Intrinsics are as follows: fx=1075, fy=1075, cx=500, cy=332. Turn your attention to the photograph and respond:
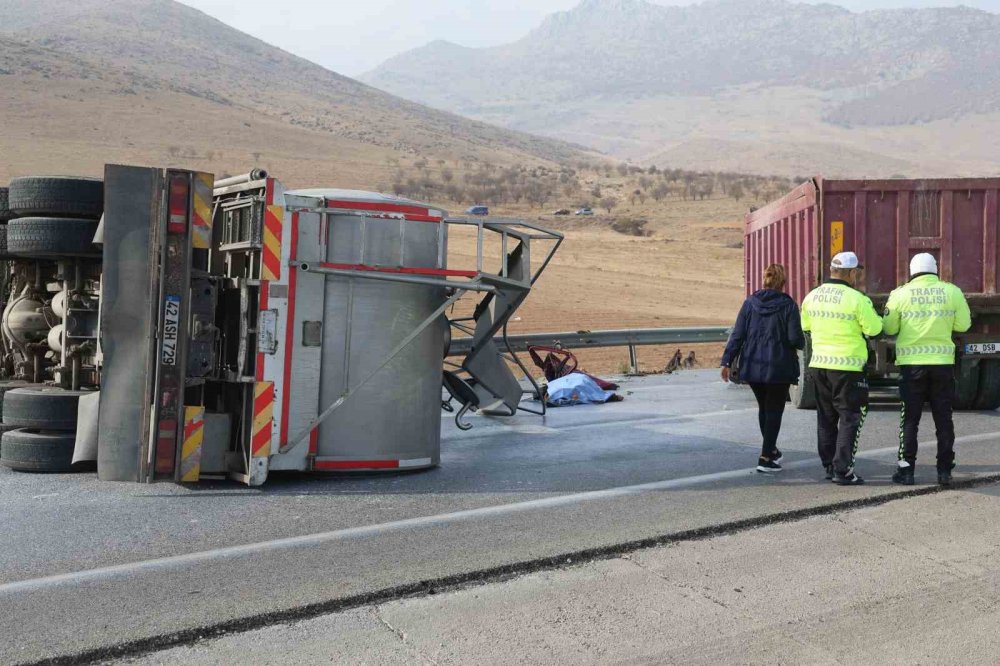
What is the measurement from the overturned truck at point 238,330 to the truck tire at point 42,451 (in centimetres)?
1

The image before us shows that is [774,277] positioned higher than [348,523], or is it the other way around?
[774,277]

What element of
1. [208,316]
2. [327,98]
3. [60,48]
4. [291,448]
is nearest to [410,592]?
[291,448]

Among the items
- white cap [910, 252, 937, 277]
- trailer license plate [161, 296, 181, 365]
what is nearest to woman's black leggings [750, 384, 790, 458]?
white cap [910, 252, 937, 277]

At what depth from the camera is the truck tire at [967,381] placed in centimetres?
1164

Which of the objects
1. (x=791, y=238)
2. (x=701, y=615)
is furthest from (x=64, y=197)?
→ (x=791, y=238)

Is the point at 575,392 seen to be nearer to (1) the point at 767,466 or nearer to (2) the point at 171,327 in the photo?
(1) the point at 767,466

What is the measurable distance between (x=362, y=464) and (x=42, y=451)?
231 centimetres

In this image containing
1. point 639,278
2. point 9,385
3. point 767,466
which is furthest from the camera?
point 639,278

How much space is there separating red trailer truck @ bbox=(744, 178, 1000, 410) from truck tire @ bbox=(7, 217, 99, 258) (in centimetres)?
732

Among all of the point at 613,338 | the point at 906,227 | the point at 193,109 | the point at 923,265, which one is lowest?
the point at 613,338

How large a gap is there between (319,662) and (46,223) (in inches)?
204

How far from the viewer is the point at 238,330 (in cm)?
768

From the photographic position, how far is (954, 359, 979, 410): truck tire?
11.6 meters

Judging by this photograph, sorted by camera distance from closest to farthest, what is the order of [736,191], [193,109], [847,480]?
1. [847,480]
2. [736,191]
3. [193,109]
